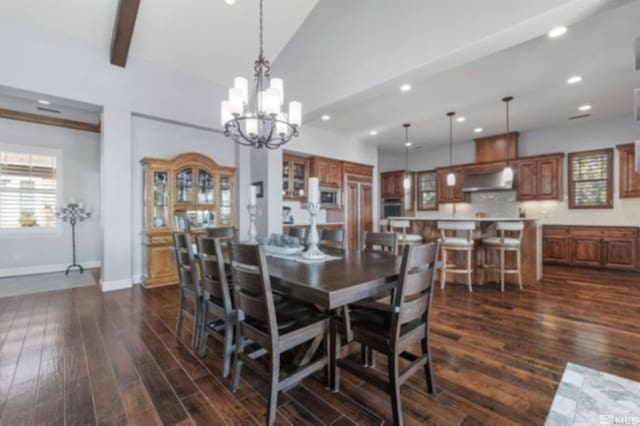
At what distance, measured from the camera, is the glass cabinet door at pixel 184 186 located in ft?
15.9

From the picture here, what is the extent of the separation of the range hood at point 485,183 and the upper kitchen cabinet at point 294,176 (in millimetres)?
3984

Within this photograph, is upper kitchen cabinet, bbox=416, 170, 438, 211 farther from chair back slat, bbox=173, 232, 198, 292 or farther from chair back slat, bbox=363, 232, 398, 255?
chair back slat, bbox=173, 232, 198, 292

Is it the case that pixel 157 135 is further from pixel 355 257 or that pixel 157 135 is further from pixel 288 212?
pixel 355 257

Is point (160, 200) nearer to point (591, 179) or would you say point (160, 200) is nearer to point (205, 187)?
point (205, 187)

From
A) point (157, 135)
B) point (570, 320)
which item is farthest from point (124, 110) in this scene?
point (570, 320)

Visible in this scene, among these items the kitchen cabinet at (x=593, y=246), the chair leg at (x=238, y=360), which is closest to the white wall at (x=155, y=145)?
the chair leg at (x=238, y=360)

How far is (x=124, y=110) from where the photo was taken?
14.2ft

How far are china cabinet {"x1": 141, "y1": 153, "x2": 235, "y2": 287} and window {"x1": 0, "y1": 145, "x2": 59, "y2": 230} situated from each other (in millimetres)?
2540

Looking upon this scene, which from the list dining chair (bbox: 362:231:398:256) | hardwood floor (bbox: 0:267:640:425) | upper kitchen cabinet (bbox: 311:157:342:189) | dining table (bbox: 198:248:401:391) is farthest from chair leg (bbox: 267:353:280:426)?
upper kitchen cabinet (bbox: 311:157:342:189)

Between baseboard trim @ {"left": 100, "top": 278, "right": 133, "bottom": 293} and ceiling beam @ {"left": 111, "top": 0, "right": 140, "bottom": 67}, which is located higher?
ceiling beam @ {"left": 111, "top": 0, "right": 140, "bottom": 67}

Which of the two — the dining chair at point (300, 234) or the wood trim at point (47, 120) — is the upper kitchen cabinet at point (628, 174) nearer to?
the dining chair at point (300, 234)

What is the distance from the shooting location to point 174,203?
4723mm

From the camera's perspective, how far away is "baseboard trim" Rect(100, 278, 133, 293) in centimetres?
424

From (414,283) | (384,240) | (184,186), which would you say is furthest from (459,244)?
(184,186)
